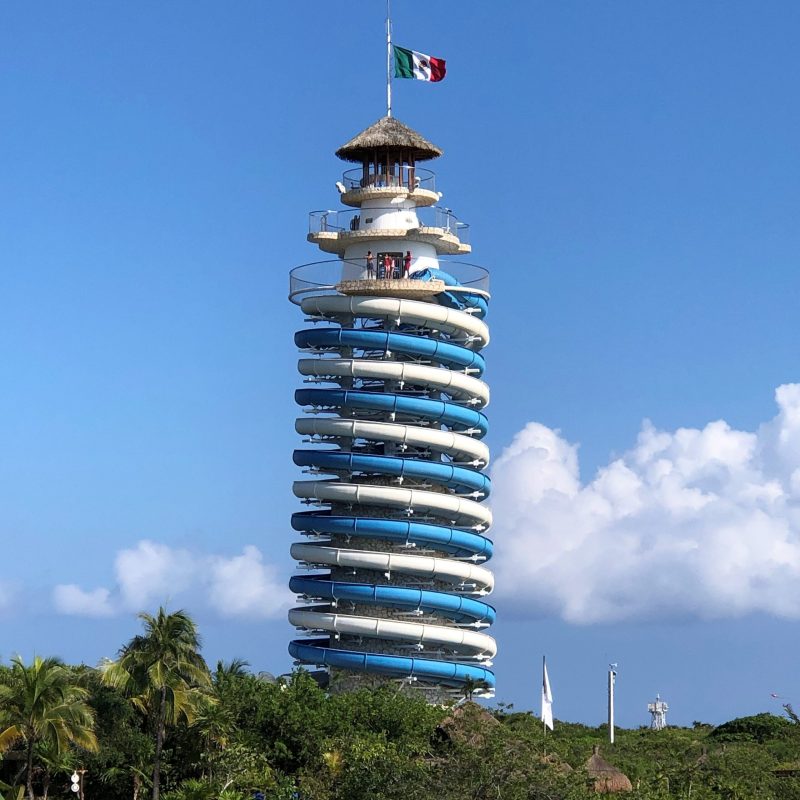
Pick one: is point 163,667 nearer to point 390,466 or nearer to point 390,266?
point 390,466

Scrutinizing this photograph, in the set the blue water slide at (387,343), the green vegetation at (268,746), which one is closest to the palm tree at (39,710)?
the green vegetation at (268,746)

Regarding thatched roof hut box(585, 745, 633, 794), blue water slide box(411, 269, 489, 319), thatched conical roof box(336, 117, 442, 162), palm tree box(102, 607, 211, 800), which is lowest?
thatched roof hut box(585, 745, 633, 794)

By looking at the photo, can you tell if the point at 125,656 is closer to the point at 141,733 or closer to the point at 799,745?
the point at 141,733

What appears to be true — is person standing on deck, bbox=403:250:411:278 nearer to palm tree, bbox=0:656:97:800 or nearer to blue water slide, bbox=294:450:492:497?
blue water slide, bbox=294:450:492:497

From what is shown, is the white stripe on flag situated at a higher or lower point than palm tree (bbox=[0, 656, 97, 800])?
higher

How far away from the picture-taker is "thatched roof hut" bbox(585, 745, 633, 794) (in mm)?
63469

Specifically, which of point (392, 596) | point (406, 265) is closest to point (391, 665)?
point (392, 596)

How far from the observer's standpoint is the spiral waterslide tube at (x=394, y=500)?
7494 centimetres

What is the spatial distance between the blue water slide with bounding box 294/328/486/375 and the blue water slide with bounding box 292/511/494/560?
21.4 feet

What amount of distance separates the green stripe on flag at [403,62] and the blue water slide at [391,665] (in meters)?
22.3

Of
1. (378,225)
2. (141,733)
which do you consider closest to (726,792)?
(141,733)

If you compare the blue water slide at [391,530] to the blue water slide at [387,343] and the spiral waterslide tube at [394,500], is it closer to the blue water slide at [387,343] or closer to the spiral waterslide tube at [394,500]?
the spiral waterslide tube at [394,500]

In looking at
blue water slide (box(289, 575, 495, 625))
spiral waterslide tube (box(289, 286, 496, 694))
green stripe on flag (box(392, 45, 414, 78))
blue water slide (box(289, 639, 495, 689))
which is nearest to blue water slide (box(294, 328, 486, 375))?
spiral waterslide tube (box(289, 286, 496, 694))

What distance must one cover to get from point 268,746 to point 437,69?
27.2m
